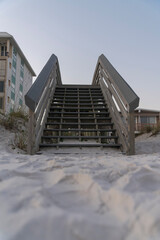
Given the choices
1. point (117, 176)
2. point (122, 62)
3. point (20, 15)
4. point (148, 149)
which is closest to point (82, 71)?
point (122, 62)

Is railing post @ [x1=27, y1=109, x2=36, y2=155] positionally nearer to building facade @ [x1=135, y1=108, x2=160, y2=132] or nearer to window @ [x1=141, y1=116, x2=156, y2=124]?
building facade @ [x1=135, y1=108, x2=160, y2=132]

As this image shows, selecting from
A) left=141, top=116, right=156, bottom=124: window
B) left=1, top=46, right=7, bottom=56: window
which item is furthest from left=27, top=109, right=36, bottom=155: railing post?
left=1, top=46, right=7, bottom=56: window

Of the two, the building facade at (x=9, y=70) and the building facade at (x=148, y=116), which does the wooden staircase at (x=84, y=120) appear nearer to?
the building facade at (x=9, y=70)

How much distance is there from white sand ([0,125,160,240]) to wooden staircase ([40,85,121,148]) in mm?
2016

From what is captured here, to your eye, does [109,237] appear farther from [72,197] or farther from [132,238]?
[72,197]

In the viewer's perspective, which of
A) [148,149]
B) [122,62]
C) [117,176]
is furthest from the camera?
[122,62]

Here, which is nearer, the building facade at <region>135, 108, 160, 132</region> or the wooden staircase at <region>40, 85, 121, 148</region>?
the wooden staircase at <region>40, 85, 121, 148</region>

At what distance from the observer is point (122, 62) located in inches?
363

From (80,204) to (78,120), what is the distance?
3169 millimetres

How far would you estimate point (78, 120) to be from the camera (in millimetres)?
3916

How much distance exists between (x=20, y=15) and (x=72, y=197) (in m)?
6.33

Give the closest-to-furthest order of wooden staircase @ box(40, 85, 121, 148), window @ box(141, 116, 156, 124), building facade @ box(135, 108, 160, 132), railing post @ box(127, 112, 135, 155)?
railing post @ box(127, 112, 135, 155) < wooden staircase @ box(40, 85, 121, 148) < building facade @ box(135, 108, 160, 132) < window @ box(141, 116, 156, 124)

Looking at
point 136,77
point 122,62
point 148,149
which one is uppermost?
point 122,62

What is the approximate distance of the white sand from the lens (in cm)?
58
